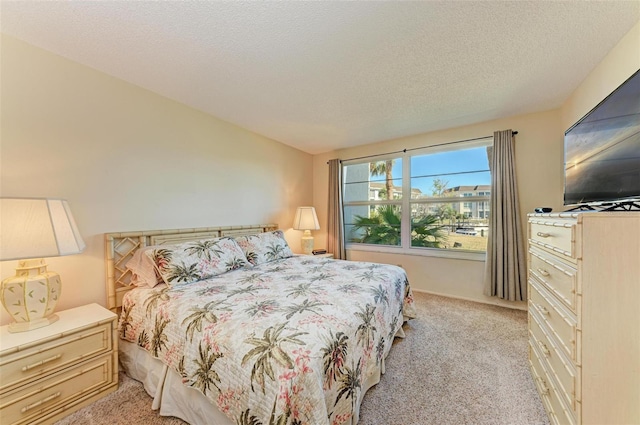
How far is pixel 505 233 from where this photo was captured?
2.92 metres

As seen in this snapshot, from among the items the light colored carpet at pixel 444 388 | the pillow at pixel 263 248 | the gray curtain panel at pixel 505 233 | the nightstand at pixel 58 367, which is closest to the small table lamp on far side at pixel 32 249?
the nightstand at pixel 58 367

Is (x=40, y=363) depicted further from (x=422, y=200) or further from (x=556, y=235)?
(x=422, y=200)

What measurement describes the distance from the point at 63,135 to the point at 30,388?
1687 mm

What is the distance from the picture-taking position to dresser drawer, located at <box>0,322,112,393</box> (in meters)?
1.26

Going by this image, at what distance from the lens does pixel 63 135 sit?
1.84 m

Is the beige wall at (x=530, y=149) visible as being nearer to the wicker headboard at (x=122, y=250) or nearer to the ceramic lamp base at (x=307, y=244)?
the ceramic lamp base at (x=307, y=244)

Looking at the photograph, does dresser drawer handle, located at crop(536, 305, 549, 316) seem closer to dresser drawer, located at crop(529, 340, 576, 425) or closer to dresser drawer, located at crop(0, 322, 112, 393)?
dresser drawer, located at crop(529, 340, 576, 425)

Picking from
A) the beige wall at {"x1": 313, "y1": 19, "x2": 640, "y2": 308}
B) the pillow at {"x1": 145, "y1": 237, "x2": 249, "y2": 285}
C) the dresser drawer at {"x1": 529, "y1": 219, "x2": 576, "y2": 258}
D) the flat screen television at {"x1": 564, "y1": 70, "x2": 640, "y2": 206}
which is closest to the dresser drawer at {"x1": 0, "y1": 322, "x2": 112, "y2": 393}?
the pillow at {"x1": 145, "y1": 237, "x2": 249, "y2": 285}

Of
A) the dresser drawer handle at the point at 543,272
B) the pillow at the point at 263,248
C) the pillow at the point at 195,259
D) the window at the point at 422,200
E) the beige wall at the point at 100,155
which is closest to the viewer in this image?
the dresser drawer handle at the point at 543,272

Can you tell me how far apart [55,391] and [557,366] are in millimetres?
2807

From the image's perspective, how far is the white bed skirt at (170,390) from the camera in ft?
4.19

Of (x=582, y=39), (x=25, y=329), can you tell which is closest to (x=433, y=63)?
(x=582, y=39)

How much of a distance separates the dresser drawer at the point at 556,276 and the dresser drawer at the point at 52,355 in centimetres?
267

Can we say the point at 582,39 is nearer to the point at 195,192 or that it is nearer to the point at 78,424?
the point at 195,192
